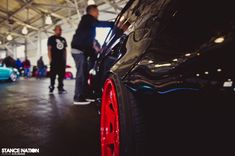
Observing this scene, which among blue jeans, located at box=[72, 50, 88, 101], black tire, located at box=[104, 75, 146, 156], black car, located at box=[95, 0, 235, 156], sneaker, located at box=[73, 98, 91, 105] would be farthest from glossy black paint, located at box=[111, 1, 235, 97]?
sneaker, located at box=[73, 98, 91, 105]

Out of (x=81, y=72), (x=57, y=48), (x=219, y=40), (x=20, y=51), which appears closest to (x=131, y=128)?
(x=219, y=40)

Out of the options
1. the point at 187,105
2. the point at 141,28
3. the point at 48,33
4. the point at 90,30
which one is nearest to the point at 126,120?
the point at 187,105

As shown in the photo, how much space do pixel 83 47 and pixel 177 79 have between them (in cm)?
314

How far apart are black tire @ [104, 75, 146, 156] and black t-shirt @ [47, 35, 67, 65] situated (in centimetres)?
456

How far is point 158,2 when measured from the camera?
1.15 m

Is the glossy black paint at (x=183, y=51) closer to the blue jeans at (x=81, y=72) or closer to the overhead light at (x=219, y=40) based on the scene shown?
the overhead light at (x=219, y=40)

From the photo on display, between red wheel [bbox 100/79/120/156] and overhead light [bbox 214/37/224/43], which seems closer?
overhead light [bbox 214/37/224/43]

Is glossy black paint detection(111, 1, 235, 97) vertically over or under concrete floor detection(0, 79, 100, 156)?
over

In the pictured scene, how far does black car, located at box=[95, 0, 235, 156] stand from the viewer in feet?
2.56

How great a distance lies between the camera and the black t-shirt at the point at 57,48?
5500 mm

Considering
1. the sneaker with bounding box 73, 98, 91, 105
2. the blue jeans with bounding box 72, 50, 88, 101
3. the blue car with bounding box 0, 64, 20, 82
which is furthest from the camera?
the blue car with bounding box 0, 64, 20, 82

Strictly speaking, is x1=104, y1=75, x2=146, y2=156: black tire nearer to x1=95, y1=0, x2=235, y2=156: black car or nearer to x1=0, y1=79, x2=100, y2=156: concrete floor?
x1=95, y1=0, x2=235, y2=156: black car

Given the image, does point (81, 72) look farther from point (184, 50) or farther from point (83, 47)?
point (184, 50)

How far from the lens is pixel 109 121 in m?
1.68
